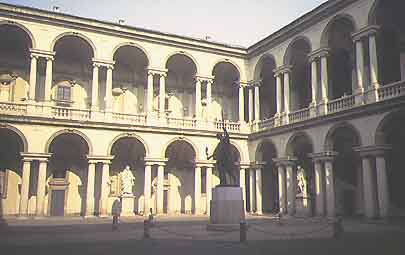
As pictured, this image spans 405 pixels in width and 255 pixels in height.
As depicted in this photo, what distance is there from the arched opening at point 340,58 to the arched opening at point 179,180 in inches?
443

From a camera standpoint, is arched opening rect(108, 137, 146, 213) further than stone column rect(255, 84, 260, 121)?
No

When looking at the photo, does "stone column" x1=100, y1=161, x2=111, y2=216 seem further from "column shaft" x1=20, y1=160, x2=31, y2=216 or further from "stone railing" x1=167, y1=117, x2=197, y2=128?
"stone railing" x1=167, y1=117, x2=197, y2=128

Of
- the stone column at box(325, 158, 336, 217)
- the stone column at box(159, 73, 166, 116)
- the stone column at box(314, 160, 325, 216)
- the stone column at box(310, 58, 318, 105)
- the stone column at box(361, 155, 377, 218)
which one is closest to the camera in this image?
the stone column at box(361, 155, 377, 218)

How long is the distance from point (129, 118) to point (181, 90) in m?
6.86

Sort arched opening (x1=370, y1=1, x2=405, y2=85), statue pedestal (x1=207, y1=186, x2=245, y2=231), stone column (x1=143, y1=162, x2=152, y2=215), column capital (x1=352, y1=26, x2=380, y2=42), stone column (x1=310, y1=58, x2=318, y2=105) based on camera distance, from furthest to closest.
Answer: stone column (x1=143, y1=162, x2=152, y2=215), stone column (x1=310, y1=58, x2=318, y2=105), arched opening (x1=370, y1=1, x2=405, y2=85), column capital (x1=352, y1=26, x2=380, y2=42), statue pedestal (x1=207, y1=186, x2=245, y2=231)

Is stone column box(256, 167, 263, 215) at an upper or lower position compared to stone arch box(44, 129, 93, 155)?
lower

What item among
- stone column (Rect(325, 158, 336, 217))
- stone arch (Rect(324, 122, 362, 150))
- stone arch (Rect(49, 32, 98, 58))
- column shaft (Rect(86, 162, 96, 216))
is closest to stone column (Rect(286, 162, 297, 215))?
stone column (Rect(325, 158, 336, 217))

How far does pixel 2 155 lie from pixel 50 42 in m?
7.73

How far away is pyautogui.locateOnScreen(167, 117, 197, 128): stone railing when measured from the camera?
2828 centimetres

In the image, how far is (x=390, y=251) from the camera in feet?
33.5

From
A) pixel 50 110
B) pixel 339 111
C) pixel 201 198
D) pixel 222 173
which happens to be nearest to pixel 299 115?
pixel 339 111

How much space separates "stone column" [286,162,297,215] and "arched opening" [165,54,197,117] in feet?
29.5

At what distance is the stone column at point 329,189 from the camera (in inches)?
901

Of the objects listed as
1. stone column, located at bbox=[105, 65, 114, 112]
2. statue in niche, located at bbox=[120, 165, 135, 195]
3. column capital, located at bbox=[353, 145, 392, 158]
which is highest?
stone column, located at bbox=[105, 65, 114, 112]
